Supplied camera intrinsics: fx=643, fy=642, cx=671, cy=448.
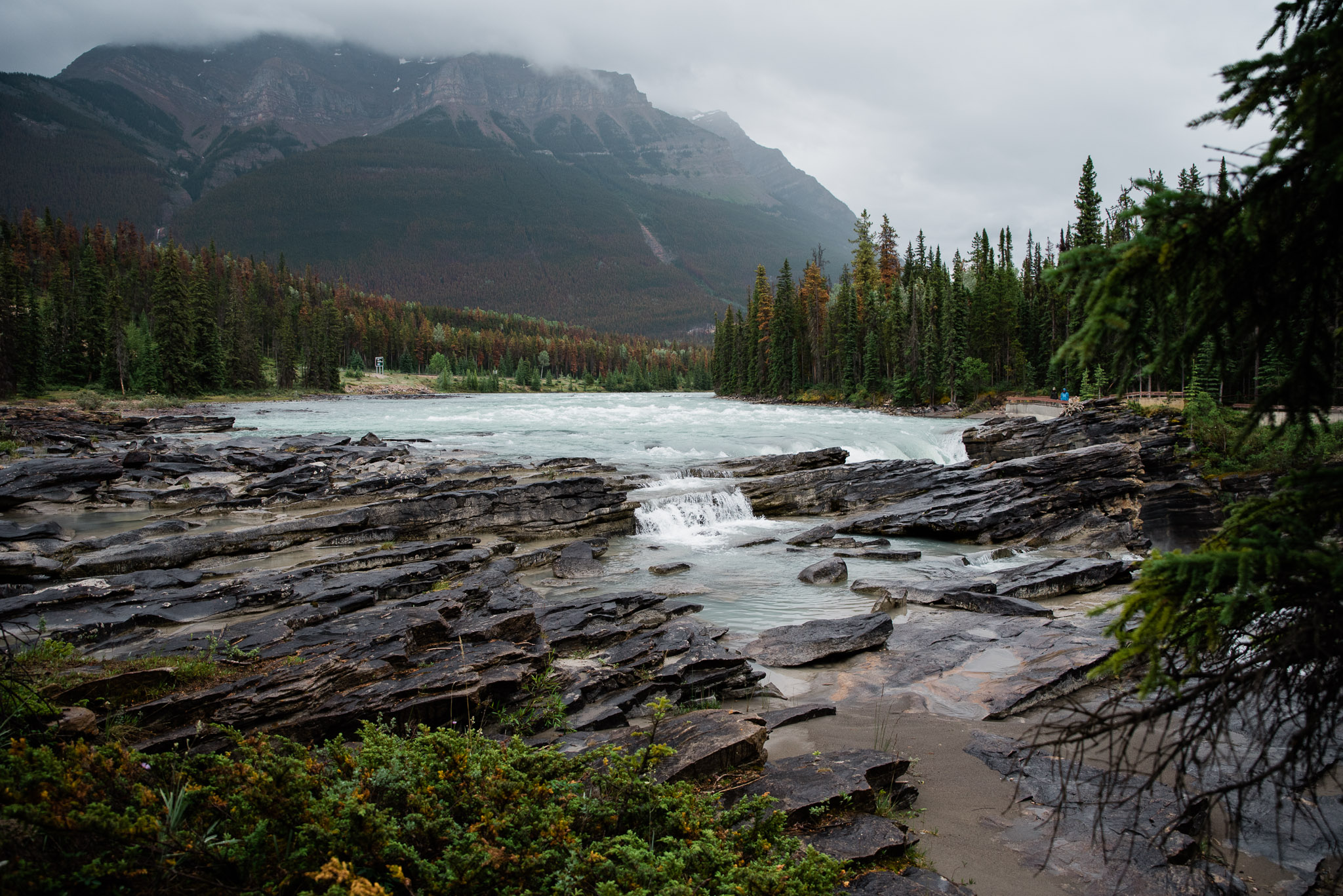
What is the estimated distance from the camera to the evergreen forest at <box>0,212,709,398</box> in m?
64.6

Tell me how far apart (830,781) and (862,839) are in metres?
0.69

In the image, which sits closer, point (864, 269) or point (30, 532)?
point (30, 532)

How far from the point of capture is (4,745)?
152 inches

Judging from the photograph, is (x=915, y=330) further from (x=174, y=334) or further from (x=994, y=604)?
(x=174, y=334)

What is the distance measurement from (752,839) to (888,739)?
10.7 feet

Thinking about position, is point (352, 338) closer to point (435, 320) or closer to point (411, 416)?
point (435, 320)

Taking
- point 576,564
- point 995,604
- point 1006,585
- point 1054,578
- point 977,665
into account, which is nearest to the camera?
point 977,665

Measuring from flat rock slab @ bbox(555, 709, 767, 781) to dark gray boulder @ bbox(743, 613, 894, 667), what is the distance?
3344 mm

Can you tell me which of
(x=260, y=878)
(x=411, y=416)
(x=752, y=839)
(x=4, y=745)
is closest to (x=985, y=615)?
(x=752, y=839)

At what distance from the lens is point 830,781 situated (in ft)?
18.4

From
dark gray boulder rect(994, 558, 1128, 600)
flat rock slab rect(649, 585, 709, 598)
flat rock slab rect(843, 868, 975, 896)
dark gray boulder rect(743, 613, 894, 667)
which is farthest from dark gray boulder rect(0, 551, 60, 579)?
dark gray boulder rect(994, 558, 1128, 600)

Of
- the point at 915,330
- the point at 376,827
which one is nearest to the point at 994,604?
the point at 376,827

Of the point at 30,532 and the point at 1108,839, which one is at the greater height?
the point at 30,532

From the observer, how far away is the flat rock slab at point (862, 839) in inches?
187
